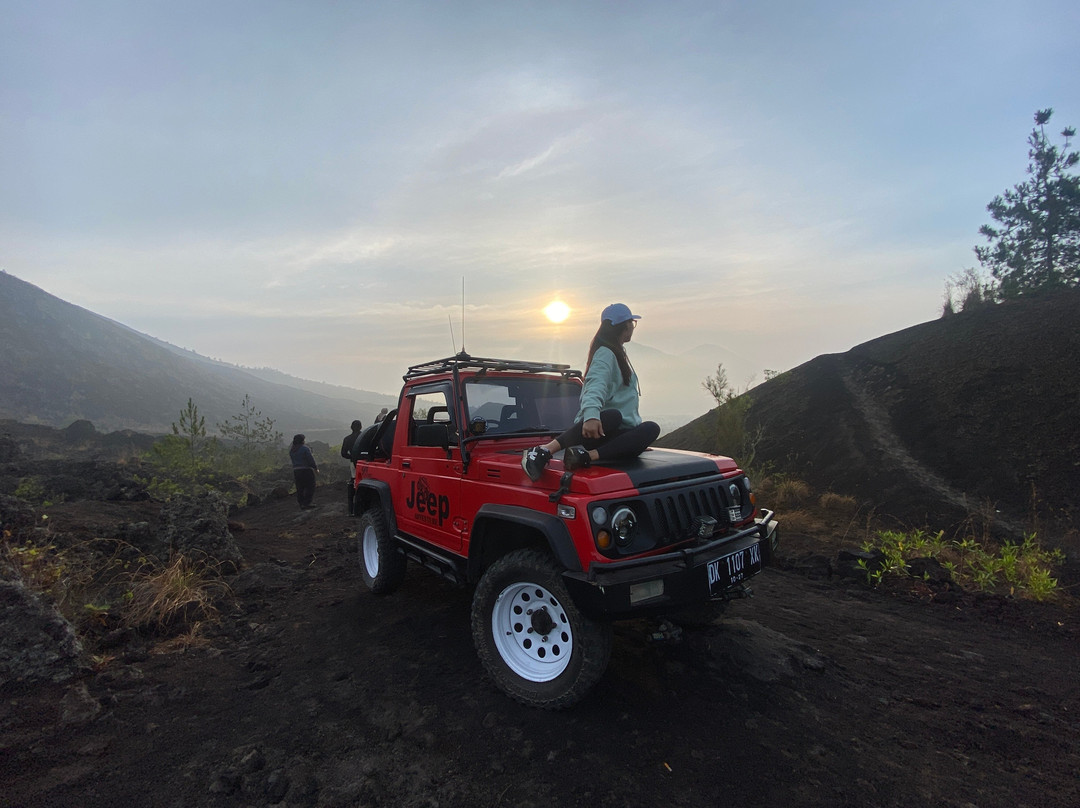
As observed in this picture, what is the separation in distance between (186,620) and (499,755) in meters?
3.64

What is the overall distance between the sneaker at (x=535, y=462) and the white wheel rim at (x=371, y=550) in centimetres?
295

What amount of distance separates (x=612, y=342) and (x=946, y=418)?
36.4 feet

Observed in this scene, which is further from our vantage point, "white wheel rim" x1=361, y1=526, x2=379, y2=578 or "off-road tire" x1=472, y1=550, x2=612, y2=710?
"white wheel rim" x1=361, y1=526, x2=379, y2=578

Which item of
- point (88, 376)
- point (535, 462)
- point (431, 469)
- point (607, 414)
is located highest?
point (88, 376)

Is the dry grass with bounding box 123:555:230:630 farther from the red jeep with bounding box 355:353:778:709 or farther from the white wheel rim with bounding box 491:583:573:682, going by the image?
the white wheel rim with bounding box 491:583:573:682

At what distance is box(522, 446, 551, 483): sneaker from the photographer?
3.14 meters

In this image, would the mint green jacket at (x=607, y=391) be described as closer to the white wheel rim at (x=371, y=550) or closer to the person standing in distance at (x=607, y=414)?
the person standing in distance at (x=607, y=414)

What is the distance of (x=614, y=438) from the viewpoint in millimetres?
3439

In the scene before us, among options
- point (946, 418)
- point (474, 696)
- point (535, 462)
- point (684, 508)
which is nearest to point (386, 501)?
point (474, 696)

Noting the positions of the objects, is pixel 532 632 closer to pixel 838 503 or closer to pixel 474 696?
pixel 474 696

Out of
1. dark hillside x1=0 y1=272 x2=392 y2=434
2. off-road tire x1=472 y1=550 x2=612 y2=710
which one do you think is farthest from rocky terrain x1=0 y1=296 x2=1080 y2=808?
dark hillside x1=0 y1=272 x2=392 y2=434

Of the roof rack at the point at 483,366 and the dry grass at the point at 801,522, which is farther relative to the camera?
the dry grass at the point at 801,522

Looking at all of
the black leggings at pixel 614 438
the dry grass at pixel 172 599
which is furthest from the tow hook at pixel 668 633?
the dry grass at pixel 172 599

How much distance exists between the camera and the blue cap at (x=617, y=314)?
12.1 ft
